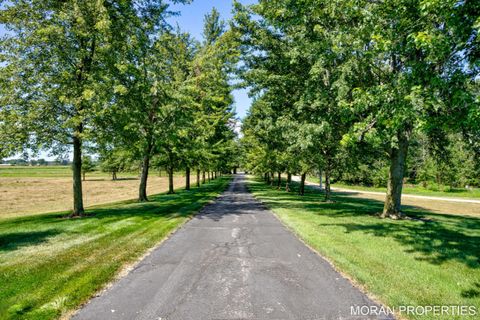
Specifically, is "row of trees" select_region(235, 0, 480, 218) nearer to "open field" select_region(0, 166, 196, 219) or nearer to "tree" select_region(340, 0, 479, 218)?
"tree" select_region(340, 0, 479, 218)

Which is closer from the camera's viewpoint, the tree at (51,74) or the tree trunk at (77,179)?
the tree at (51,74)

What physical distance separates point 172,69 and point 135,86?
1150 cm

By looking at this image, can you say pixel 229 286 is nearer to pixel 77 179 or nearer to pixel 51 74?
pixel 77 179

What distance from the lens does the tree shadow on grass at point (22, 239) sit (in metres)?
8.81

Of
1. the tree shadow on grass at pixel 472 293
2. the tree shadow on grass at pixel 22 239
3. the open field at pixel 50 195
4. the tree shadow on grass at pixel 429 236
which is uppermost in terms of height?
the tree shadow on grass at pixel 22 239

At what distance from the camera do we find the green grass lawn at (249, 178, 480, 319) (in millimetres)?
5605

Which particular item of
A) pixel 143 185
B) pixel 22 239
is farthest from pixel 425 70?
pixel 143 185

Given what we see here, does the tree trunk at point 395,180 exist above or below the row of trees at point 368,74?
below

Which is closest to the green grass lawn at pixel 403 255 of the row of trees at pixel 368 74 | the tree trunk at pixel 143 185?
the row of trees at pixel 368 74

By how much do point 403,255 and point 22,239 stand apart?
489 inches

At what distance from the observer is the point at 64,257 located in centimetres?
760

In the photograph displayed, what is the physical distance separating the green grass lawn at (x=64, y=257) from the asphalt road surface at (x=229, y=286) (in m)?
0.54

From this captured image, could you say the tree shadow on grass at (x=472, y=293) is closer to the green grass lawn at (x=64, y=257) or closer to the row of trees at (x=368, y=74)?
the row of trees at (x=368, y=74)

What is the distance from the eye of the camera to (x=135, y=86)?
15.4 m
